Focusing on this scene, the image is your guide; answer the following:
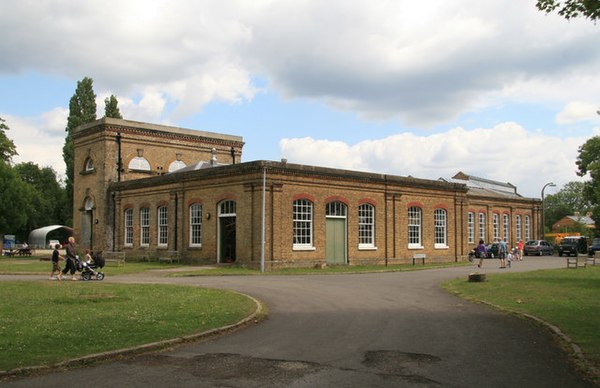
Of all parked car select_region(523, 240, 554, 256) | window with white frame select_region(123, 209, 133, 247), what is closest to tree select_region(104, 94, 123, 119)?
window with white frame select_region(123, 209, 133, 247)

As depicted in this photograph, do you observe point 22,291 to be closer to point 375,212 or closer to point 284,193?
point 284,193

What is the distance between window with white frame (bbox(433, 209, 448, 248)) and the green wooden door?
337 inches

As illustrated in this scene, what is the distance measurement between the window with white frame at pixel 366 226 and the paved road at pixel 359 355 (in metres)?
18.8

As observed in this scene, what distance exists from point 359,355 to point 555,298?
10.1 m

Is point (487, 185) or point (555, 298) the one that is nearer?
point (555, 298)

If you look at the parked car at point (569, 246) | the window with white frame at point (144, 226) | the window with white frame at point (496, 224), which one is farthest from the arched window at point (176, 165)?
the parked car at point (569, 246)

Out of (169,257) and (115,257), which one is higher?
(169,257)

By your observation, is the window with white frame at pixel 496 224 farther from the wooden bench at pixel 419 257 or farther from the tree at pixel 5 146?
the tree at pixel 5 146

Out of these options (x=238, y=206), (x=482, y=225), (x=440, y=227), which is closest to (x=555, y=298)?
(x=238, y=206)

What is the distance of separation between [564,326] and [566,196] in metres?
136

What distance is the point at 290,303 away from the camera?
1647cm

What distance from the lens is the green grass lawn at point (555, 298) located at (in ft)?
37.9

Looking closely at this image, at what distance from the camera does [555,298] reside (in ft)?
57.2

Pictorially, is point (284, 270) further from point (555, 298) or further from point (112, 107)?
point (112, 107)
